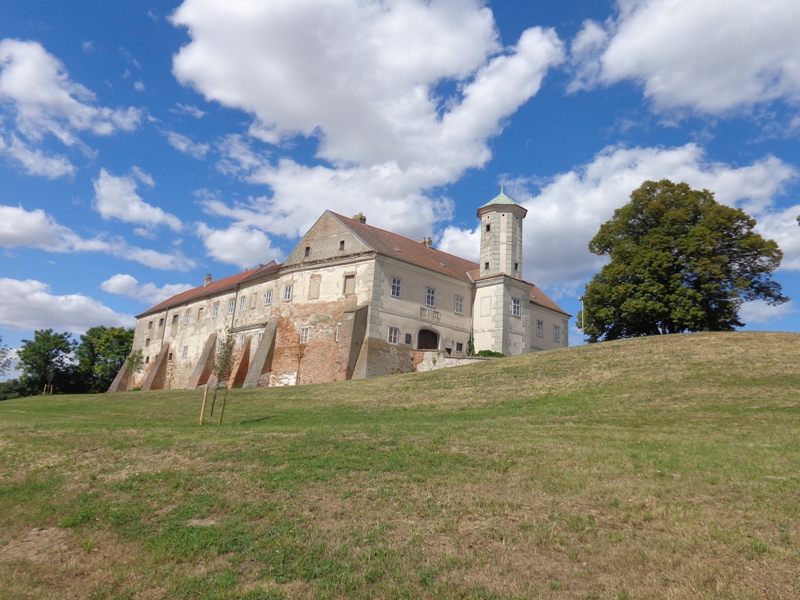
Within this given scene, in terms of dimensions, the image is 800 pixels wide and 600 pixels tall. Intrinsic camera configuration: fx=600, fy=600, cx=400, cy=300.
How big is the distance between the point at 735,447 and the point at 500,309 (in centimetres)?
2719

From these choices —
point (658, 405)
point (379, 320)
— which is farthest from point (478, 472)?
point (379, 320)

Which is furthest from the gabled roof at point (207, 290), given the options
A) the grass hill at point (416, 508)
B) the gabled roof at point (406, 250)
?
the grass hill at point (416, 508)

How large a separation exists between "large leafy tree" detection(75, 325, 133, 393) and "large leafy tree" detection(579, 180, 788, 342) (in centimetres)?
5231

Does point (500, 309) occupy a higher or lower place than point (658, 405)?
higher

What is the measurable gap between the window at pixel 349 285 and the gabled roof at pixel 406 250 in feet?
7.96

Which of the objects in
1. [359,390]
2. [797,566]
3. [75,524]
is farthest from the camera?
[359,390]

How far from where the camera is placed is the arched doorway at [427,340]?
39.2m

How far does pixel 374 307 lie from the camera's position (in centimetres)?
3706

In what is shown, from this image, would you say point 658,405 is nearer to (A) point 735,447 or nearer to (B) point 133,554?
(A) point 735,447

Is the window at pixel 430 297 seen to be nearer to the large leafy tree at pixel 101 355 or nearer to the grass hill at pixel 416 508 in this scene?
the grass hill at pixel 416 508

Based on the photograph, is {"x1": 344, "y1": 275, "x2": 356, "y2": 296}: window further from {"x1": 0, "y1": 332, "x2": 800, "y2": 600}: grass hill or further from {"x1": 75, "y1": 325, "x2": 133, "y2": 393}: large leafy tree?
{"x1": 75, "y1": 325, "x2": 133, "y2": 393}: large leafy tree

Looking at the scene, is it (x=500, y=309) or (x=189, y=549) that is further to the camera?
(x=500, y=309)

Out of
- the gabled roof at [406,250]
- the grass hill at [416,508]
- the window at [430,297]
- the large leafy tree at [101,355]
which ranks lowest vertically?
the grass hill at [416,508]

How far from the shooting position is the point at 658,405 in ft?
62.1
